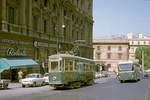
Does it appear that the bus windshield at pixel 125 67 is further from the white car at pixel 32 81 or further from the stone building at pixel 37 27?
the white car at pixel 32 81

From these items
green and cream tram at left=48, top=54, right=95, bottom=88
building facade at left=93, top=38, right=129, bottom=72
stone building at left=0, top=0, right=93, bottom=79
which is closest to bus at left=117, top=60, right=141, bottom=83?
green and cream tram at left=48, top=54, right=95, bottom=88

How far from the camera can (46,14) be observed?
47344 millimetres

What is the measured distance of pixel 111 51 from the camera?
355ft

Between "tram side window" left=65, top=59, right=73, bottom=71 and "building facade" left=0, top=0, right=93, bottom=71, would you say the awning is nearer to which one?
"building facade" left=0, top=0, right=93, bottom=71

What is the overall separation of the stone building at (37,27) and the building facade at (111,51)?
42.5m

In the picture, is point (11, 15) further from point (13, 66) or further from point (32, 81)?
point (32, 81)

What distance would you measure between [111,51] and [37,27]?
66.5 meters

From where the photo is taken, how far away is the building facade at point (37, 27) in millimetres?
35406

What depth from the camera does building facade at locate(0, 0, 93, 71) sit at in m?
35.4

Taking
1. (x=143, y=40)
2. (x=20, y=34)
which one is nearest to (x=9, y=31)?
(x=20, y=34)

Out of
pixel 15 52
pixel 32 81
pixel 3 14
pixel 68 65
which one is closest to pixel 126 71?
pixel 68 65

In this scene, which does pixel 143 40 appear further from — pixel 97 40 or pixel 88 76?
pixel 88 76

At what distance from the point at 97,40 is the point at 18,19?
7269 centimetres

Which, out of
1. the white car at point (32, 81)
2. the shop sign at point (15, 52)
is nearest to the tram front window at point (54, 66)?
the white car at point (32, 81)
